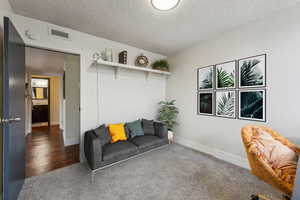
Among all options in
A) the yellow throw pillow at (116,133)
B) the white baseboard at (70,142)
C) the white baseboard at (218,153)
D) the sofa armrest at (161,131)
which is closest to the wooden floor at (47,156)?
the white baseboard at (70,142)

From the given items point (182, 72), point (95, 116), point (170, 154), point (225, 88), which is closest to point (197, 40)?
point (182, 72)

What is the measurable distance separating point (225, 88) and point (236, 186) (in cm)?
168

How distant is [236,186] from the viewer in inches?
66.7

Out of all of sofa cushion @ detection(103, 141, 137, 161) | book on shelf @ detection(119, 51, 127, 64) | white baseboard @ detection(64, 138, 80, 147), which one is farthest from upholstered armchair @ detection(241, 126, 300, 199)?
white baseboard @ detection(64, 138, 80, 147)

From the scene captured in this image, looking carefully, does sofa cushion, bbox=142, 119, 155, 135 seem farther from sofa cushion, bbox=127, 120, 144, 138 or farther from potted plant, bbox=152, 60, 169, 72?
potted plant, bbox=152, 60, 169, 72

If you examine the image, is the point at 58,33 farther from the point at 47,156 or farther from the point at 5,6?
the point at 47,156

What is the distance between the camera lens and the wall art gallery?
2.03 metres

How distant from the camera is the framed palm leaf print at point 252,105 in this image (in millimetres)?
2004

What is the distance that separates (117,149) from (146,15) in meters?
2.26

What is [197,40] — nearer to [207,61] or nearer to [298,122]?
[207,61]

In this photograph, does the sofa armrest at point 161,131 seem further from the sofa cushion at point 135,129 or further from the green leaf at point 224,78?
the green leaf at point 224,78

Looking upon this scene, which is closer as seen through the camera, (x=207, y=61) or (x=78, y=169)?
(x=78, y=169)

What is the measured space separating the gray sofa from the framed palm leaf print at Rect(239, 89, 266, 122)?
1573 mm

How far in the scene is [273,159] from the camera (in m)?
1.24
